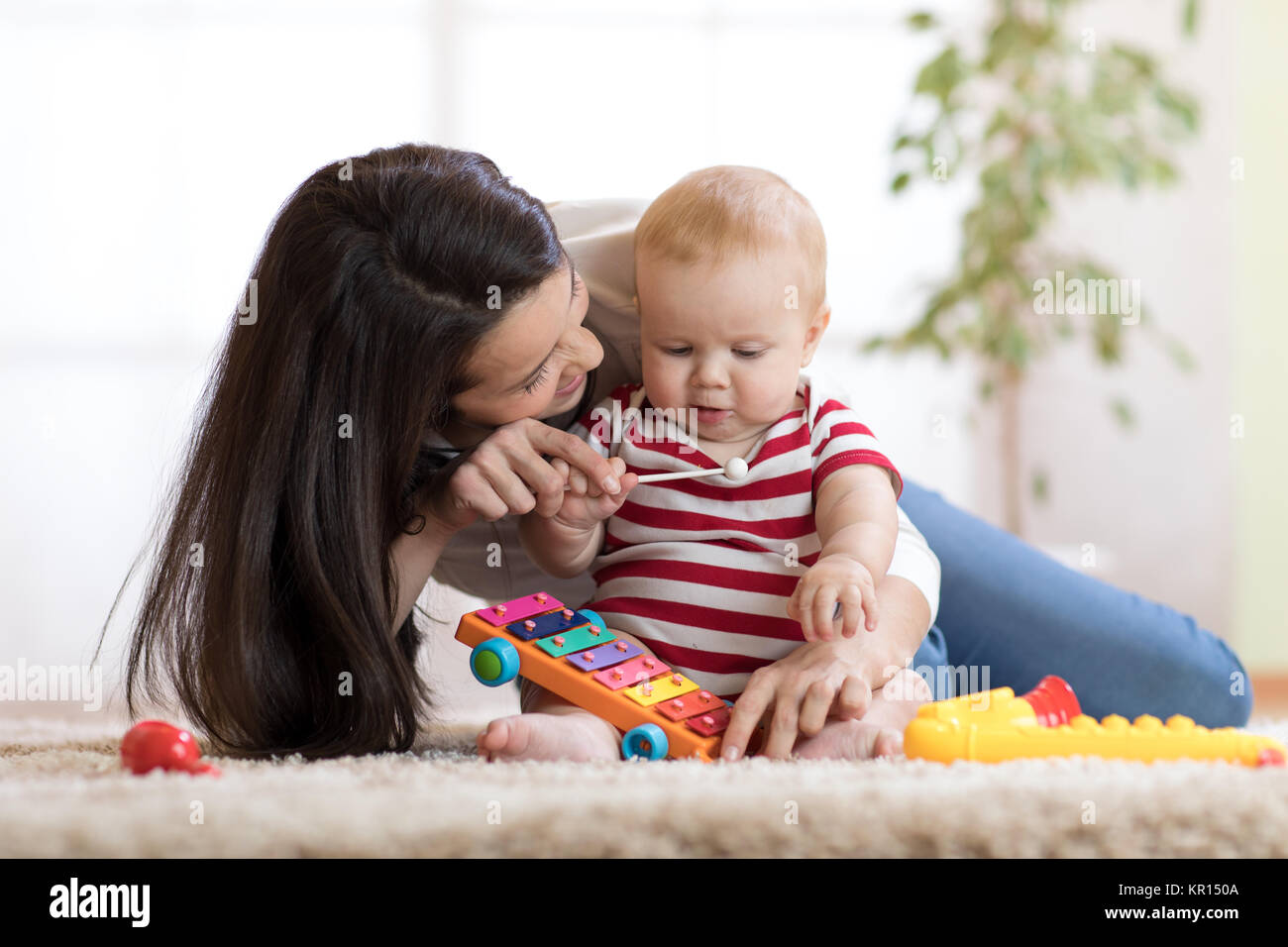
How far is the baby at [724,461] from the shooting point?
0.95m

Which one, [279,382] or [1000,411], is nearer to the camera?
[279,382]

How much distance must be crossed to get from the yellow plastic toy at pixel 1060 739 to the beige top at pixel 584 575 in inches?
10.5

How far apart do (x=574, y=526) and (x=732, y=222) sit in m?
0.28

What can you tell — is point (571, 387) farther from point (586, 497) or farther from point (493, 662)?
point (493, 662)

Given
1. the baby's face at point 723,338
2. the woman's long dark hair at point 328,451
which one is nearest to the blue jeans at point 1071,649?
the baby's face at point 723,338

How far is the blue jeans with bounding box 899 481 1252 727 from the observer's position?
132 cm

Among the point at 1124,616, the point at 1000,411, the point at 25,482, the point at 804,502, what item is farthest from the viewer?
the point at 1000,411

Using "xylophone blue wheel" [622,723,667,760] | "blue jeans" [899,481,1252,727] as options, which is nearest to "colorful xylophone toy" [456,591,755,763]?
"xylophone blue wheel" [622,723,667,760]

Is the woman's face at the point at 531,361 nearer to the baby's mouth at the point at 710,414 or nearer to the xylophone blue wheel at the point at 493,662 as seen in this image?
the baby's mouth at the point at 710,414

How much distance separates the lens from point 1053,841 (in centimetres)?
62

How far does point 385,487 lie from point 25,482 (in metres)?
2.13

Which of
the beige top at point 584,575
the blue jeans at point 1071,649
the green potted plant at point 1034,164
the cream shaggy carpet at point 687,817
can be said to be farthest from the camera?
the green potted plant at point 1034,164
